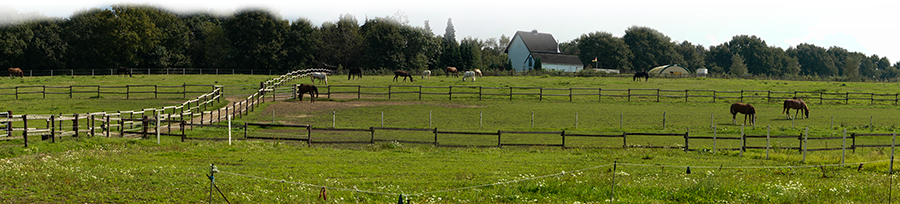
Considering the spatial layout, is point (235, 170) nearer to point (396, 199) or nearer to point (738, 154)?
point (396, 199)

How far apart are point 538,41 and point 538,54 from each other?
447 centimetres

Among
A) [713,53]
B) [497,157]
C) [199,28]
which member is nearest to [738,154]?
[497,157]

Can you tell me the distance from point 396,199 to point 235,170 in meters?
4.10

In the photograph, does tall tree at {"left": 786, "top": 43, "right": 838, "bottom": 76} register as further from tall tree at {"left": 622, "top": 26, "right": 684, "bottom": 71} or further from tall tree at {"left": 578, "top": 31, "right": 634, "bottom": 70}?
tall tree at {"left": 578, "top": 31, "right": 634, "bottom": 70}

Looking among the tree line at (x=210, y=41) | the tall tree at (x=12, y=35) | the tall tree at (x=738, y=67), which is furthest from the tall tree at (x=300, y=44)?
the tall tree at (x=738, y=67)

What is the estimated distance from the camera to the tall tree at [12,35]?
58031 mm

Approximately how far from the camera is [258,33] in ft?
214

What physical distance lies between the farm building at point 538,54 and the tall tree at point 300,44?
3036 centimetres

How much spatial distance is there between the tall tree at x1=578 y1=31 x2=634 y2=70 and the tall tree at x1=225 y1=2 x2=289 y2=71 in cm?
4968

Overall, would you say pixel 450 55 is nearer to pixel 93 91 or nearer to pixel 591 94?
pixel 591 94

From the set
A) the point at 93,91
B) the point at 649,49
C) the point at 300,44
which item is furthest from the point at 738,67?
the point at 93,91

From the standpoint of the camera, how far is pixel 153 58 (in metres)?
63.9

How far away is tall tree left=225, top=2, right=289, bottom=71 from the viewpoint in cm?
6500

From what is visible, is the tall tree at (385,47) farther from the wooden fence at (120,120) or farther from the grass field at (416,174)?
the grass field at (416,174)
